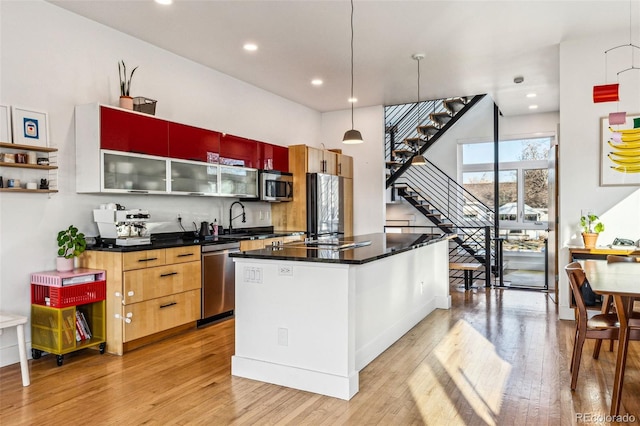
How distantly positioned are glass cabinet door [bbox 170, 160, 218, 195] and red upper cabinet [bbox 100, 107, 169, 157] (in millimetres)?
236

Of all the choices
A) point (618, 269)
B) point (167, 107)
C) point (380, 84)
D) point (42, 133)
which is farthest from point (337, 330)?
point (380, 84)

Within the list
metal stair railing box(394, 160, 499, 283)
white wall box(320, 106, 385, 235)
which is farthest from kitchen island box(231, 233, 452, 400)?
metal stair railing box(394, 160, 499, 283)

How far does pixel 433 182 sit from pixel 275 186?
14.6ft

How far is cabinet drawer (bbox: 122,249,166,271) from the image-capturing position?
11.8ft

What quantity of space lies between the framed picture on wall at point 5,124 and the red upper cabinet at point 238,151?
2.14 m

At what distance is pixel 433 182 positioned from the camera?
9266 millimetres

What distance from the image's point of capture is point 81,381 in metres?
3.06

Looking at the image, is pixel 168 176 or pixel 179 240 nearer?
pixel 168 176

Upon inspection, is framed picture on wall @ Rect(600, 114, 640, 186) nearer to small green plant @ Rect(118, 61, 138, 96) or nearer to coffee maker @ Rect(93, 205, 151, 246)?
coffee maker @ Rect(93, 205, 151, 246)

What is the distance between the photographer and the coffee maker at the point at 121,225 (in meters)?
3.78

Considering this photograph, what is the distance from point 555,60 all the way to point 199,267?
4.79 m

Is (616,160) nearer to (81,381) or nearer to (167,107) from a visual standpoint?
(167,107)

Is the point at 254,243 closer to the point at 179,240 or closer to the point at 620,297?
the point at 179,240

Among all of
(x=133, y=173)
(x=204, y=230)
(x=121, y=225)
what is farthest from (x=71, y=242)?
(x=204, y=230)
